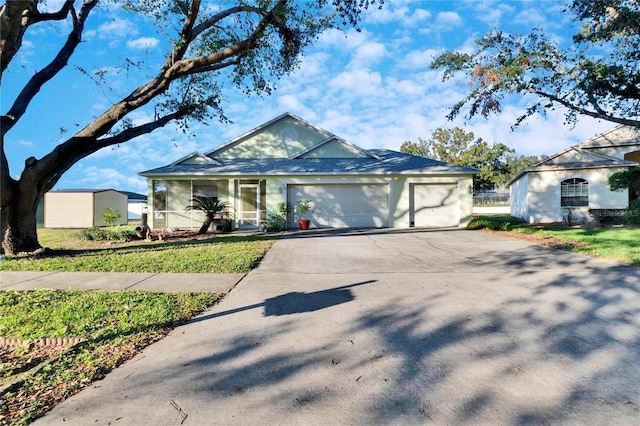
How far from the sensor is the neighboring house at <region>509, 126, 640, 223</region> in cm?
1744

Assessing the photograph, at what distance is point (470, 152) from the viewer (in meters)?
35.0

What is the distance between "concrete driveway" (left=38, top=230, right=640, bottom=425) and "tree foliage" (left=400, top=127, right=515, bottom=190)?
96.1ft

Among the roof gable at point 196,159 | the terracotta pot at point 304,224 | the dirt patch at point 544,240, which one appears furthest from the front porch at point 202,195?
the dirt patch at point 544,240

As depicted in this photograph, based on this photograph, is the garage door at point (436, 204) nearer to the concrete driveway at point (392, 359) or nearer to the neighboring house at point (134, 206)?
the concrete driveway at point (392, 359)

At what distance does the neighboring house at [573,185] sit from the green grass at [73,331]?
20050 millimetres

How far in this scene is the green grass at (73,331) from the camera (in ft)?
8.38

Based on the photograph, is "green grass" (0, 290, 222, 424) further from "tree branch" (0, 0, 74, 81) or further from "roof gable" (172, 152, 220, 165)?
"roof gable" (172, 152, 220, 165)

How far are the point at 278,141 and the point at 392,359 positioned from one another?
1765cm

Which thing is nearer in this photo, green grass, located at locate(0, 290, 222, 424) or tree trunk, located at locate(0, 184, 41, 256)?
green grass, located at locate(0, 290, 222, 424)

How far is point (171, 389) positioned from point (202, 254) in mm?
6441

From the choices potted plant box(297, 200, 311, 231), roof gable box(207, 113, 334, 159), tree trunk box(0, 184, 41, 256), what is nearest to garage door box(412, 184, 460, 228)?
potted plant box(297, 200, 311, 231)

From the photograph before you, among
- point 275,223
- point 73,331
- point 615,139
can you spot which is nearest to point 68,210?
point 275,223

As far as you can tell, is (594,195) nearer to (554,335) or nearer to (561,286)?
(561,286)

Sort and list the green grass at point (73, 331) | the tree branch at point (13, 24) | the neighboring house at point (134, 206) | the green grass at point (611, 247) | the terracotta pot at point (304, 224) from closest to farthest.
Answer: the green grass at point (73, 331), the tree branch at point (13, 24), the green grass at point (611, 247), the terracotta pot at point (304, 224), the neighboring house at point (134, 206)
